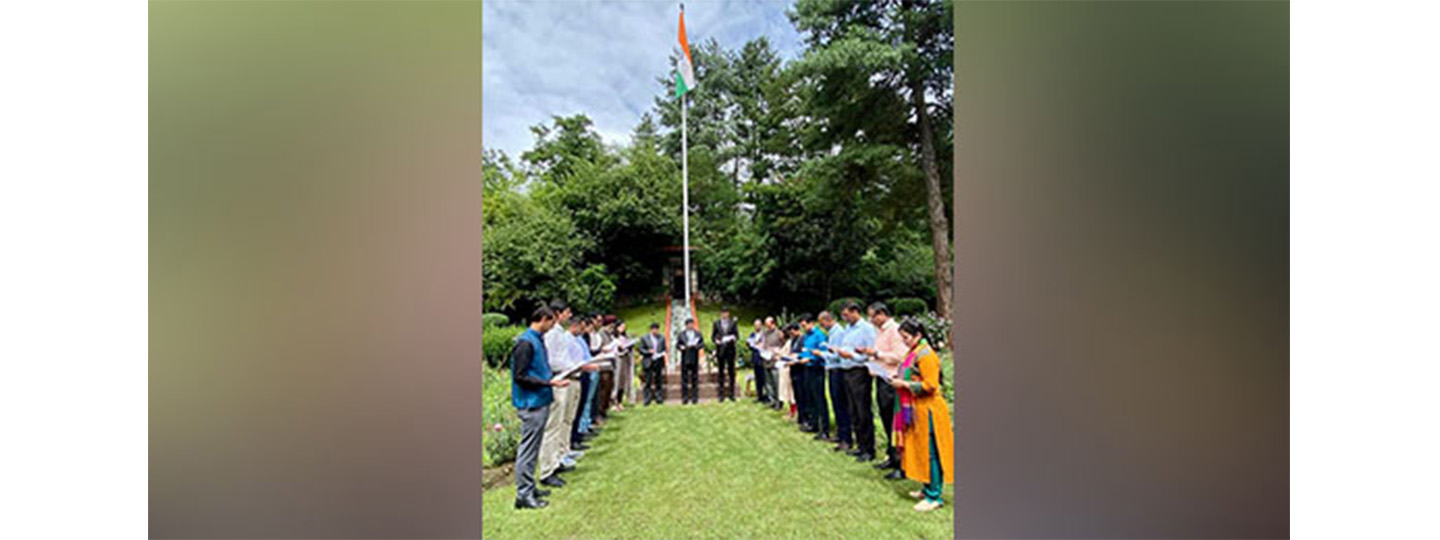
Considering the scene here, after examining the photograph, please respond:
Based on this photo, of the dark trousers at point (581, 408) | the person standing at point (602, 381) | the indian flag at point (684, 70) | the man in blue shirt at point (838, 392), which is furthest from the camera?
the indian flag at point (684, 70)

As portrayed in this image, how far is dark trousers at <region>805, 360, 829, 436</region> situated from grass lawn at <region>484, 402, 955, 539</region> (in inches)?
10.5

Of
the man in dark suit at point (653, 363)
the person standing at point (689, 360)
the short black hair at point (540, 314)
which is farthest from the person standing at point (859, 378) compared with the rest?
the man in dark suit at point (653, 363)

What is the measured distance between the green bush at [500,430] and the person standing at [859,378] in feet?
8.54

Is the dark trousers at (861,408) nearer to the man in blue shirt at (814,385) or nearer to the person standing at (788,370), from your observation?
the man in blue shirt at (814,385)

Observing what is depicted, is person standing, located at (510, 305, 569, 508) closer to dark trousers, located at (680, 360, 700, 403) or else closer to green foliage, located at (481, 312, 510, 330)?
dark trousers, located at (680, 360, 700, 403)

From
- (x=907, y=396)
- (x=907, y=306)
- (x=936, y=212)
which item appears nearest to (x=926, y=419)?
(x=907, y=396)

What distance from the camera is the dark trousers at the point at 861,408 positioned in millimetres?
3826

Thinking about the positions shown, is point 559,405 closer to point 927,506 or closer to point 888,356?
point 888,356

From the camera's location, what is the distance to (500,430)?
12.9 ft

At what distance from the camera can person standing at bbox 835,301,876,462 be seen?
381 centimetres
